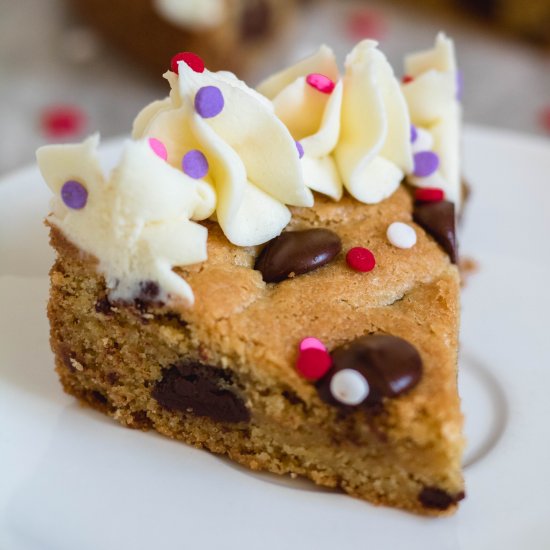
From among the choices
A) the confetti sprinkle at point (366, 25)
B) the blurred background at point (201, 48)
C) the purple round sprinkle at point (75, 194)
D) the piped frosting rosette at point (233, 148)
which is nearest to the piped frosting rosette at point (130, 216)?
the purple round sprinkle at point (75, 194)

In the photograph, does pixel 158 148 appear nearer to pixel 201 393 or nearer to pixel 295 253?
pixel 295 253

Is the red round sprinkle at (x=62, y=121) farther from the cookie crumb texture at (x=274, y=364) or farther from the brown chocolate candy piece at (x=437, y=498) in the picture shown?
the brown chocolate candy piece at (x=437, y=498)

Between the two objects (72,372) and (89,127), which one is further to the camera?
(89,127)

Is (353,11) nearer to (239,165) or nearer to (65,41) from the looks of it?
(65,41)

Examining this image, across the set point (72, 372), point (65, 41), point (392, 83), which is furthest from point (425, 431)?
point (65, 41)

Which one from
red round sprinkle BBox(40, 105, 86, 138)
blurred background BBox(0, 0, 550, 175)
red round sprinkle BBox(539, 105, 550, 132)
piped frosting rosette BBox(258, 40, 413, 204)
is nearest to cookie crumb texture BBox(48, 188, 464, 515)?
piped frosting rosette BBox(258, 40, 413, 204)

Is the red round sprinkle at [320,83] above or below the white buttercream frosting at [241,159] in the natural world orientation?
above

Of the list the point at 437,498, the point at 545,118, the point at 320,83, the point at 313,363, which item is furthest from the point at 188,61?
the point at 545,118
